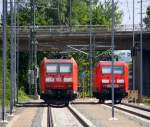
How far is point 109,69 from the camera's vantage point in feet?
197

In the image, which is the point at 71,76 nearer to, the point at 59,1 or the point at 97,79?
the point at 97,79

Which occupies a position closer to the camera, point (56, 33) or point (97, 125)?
point (97, 125)

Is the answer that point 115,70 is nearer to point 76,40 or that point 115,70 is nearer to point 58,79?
point 58,79

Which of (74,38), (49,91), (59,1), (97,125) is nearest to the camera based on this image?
(97,125)

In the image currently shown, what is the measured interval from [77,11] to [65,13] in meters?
4.70

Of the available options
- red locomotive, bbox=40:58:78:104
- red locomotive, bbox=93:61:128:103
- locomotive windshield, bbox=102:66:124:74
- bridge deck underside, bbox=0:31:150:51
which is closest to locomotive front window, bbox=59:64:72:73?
red locomotive, bbox=40:58:78:104

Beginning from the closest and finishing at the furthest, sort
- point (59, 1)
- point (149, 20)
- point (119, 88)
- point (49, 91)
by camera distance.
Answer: point (49, 91) → point (119, 88) → point (59, 1) → point (149, 20)

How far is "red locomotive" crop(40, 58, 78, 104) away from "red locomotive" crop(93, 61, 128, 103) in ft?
17.6

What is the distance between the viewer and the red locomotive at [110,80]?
58.9m

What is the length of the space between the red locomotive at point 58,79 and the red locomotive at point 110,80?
537cm

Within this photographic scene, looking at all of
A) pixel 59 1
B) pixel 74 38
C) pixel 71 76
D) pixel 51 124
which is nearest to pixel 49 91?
pixel 71 76

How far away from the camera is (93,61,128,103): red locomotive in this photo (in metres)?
58.9

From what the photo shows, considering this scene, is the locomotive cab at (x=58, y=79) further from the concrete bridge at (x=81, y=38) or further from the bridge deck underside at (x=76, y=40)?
the bridge deck underside at (x=76, y=40)

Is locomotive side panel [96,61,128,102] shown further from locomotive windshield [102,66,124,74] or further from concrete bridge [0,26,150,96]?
concrete bridge [0,26,150,96]
